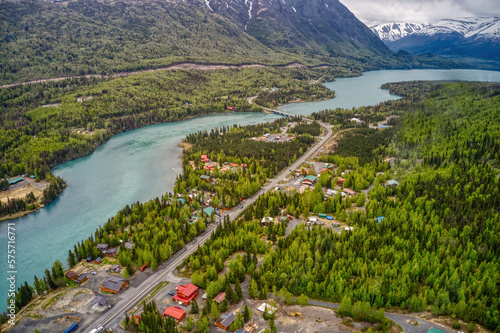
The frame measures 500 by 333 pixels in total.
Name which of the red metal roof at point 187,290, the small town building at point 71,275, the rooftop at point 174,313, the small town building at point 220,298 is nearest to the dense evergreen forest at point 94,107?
the small town building at point 71,275

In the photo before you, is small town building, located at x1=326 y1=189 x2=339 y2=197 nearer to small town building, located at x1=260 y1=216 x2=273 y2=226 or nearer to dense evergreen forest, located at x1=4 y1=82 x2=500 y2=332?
dense evergreen forest, located at x1=4 y1=82 x2=500 y2=332

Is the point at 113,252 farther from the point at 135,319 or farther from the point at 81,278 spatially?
the point at 135,319

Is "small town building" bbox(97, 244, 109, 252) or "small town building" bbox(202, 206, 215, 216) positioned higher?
"small town building" bbox(202, 206, 215, 216)

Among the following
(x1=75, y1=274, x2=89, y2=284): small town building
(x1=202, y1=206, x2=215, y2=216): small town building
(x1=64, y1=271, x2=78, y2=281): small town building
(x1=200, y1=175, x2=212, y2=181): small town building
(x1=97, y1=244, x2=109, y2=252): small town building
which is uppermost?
(x1=200, y1=175, x2=212, y2=181): small town building

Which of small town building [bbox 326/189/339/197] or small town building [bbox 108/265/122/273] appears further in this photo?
small town building [bbox 326/189/339/197]

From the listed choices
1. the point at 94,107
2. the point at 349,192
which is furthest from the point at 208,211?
the point at 94,107

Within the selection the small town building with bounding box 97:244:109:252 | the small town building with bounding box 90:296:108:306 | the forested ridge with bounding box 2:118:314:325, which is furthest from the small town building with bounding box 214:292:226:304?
the small town building with bounding box 97:244:109:252

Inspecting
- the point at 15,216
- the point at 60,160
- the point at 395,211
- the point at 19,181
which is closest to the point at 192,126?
the point at 60,160

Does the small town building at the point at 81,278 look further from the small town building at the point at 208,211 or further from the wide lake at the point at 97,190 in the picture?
the small town building at the point at 208,211
